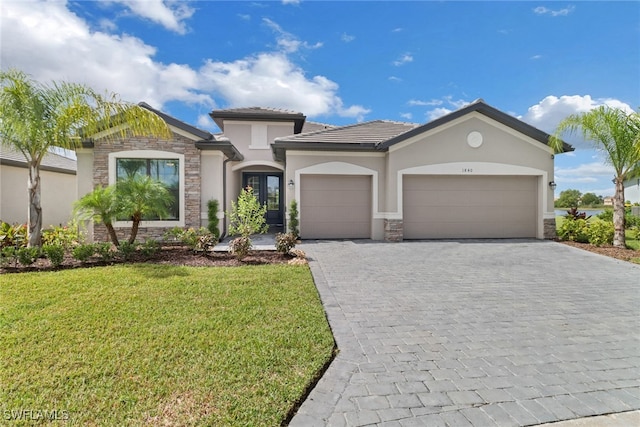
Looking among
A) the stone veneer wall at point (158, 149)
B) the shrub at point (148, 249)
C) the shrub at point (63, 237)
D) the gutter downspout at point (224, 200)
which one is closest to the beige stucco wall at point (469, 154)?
the gutter downspout at point (224, 200)

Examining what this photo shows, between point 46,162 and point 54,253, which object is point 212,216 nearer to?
point 54,253

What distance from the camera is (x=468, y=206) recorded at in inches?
510

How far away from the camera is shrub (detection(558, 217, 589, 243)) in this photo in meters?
12.1

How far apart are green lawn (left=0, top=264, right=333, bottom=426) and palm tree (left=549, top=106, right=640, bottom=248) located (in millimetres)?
11924

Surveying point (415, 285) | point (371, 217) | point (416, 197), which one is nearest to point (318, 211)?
point (371, 217)

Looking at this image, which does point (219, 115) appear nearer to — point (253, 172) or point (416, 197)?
point (253, 172)

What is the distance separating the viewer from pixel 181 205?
1155 cm

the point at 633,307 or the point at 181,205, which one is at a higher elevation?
the point at 181,205

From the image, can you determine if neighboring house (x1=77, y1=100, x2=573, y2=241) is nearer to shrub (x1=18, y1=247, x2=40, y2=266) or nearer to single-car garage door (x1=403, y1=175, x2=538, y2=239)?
single-car garage door (x1=403, y1=175, x2=538, y2=239)

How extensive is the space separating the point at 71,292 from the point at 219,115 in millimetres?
13148

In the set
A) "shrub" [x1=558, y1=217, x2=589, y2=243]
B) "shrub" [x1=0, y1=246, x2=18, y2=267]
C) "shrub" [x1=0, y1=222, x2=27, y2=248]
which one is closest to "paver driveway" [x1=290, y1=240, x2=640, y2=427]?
"shrub" [x1=558, y1=217, x2=589, y2=243]

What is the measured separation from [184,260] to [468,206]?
1128 cm

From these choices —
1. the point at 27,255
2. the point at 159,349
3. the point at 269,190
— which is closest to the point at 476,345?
the point at 159,349

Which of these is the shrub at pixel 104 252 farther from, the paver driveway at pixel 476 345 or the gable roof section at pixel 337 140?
the gable roof section at pixel 337 140
